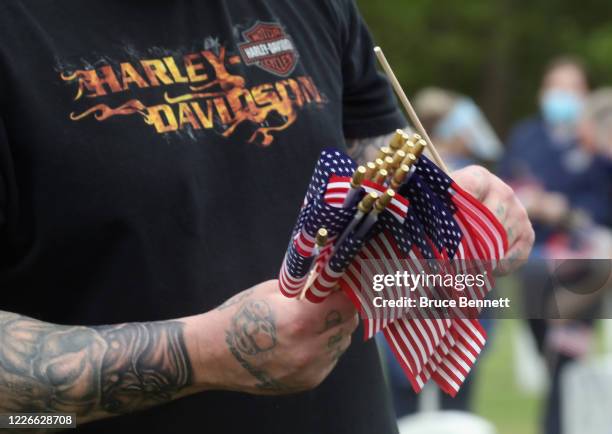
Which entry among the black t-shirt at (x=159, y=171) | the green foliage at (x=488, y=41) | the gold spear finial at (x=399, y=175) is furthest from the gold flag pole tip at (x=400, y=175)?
the green foliage at (x=488, y=41)

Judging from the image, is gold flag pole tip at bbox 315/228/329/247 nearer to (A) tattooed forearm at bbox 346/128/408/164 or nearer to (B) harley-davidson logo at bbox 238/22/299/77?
(B) harley-davidson logo at bbox 238/22/299/77

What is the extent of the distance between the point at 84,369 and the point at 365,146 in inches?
37.8

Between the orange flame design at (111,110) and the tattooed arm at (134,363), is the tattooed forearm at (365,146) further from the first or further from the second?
the tattooed arm at (134,363)

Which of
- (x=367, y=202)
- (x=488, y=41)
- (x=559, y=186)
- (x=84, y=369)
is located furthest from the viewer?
(x=488, y=41)

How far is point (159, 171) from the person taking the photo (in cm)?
223

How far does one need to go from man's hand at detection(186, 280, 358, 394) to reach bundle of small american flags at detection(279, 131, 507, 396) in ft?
0.10

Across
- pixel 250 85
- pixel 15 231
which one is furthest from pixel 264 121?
pixel 15 231

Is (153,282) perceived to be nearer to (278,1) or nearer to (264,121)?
(264,121)

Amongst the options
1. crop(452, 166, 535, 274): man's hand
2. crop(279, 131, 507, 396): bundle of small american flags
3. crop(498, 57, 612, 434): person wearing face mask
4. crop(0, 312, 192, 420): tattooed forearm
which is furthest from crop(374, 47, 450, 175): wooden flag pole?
crop(498, 57, 612, 434): person wearing face mask

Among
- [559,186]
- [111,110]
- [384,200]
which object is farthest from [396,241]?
[559,186]

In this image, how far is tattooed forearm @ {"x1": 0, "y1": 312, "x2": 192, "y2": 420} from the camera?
2096 millimetres

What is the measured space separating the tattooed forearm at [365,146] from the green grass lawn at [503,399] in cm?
474

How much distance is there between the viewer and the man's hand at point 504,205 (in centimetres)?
231

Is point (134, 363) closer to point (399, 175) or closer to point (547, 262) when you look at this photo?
point (399, 175)
